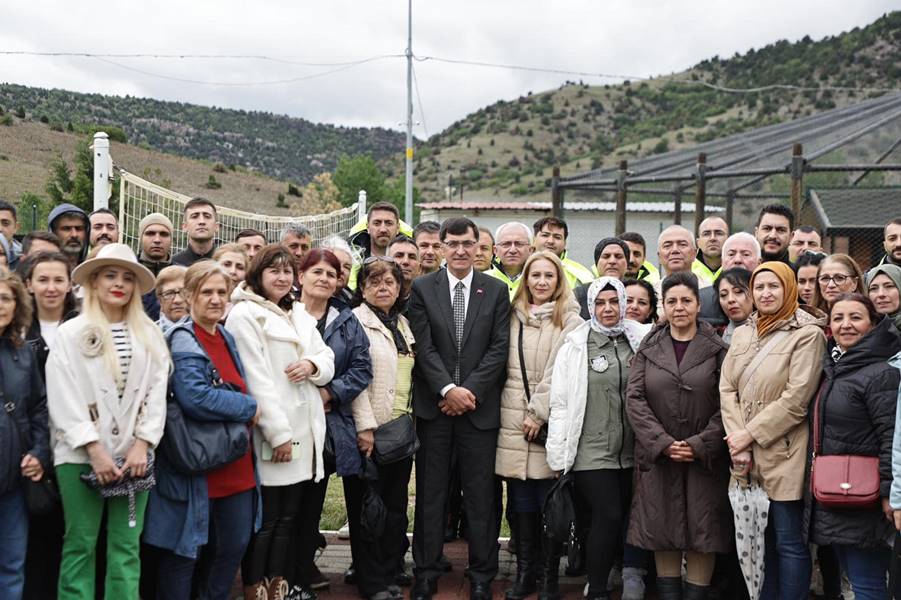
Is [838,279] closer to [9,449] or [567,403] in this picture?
[567,403]

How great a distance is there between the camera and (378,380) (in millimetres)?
5219

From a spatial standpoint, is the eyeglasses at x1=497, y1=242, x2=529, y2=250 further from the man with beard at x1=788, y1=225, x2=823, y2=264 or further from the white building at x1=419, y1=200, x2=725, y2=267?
the white building at x1=419, y1=200, x2=725, y2=267

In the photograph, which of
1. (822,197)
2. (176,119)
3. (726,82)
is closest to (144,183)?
(822,197)

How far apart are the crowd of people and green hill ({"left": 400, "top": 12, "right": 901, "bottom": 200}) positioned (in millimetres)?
44831

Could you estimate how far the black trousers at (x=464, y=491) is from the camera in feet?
17.5

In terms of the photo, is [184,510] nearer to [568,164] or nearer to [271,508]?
[271,508]

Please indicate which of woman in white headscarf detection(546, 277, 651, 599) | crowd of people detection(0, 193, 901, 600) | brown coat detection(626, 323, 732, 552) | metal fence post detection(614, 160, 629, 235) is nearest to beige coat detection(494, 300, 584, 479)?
crowd of people detection(0, 193, 901, 600)

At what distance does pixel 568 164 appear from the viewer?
60.2 meters

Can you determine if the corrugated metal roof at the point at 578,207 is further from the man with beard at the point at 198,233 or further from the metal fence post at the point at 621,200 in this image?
the man with beard at the point at 198,233

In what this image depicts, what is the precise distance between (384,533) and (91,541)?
1.85 m

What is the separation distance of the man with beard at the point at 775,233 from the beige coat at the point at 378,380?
3058mm

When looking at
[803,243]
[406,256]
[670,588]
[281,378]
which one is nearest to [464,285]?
[406,256]

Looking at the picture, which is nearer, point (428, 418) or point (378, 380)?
point (378, 380)

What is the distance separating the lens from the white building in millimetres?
24891
